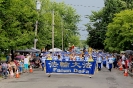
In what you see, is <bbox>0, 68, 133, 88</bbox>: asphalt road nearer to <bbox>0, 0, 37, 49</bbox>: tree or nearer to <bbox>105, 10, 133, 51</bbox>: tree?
<bbox>0, 0, 37, 49</bbox>: tree

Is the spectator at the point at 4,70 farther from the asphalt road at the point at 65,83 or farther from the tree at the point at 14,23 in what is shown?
the tree at the point at 14,23

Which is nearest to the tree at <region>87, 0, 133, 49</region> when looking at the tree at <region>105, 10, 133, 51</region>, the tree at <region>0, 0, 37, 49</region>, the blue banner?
the tree at <region>105, 10, 133, 51</region>

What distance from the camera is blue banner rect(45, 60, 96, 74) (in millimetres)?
29219

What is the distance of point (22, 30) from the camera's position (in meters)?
42.9

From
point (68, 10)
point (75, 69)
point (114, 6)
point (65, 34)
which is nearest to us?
point (75, 69)

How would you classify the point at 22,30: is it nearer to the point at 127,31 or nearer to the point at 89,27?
the point at 127,31

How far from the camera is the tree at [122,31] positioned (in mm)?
51028

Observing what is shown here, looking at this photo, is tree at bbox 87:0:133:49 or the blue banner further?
tree at bbox 87:0:133:49

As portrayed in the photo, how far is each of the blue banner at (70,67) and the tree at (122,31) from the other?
69.2ft

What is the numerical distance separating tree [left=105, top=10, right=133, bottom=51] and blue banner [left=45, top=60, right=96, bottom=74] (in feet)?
69.2

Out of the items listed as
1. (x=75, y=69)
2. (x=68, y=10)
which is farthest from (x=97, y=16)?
(x=75, y=69)

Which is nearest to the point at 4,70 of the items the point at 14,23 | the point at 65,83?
the point at 65,83

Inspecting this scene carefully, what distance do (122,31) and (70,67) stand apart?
2387 centimetres

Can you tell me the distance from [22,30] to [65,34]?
60514 mm
